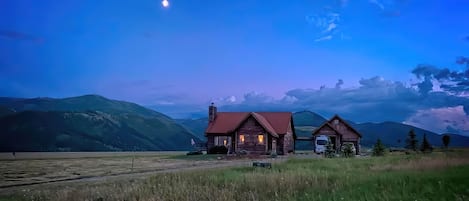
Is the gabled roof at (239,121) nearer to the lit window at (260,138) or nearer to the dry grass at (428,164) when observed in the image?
the lit window at (260,138)

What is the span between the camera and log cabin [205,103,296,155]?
6116 centimetres

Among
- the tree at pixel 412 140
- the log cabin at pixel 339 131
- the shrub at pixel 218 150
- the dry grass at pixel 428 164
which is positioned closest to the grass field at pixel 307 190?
the dry grass at pixel 428 164

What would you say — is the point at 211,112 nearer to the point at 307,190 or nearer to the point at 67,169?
the point at 67,169

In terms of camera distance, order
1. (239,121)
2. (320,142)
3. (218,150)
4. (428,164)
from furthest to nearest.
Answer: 1. (320,142)
2. (239,121)
3. (218,150)
4. (428,164)

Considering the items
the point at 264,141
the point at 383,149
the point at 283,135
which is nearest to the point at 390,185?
the point at 383,149

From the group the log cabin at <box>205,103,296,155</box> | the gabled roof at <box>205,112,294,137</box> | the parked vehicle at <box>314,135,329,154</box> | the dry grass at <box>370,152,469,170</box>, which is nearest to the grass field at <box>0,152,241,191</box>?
the log cabin at <box>205,103,296,155</box>

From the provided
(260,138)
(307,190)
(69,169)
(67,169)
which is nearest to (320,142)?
(260,138)

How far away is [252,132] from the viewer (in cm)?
6169

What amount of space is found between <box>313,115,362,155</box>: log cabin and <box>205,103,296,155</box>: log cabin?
6.41 m

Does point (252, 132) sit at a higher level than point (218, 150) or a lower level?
higher

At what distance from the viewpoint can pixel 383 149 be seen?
49.3 meters

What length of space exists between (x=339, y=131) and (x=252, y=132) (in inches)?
706

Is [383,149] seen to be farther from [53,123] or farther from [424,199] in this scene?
[53,123]

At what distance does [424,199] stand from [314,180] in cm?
593
